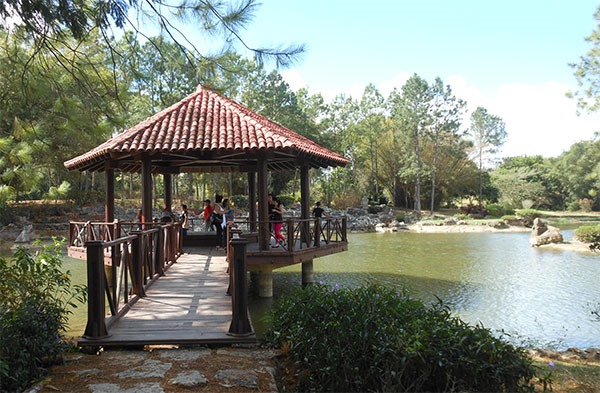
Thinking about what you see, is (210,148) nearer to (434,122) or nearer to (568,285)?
(568,285)

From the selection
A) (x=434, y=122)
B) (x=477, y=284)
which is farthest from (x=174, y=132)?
(x=434, y=122)

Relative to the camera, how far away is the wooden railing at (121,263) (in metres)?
5.03

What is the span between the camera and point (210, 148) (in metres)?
9.32

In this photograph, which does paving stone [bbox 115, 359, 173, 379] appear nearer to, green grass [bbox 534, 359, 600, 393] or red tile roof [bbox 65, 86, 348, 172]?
green grass [bbox 534, 359, 600, 393]

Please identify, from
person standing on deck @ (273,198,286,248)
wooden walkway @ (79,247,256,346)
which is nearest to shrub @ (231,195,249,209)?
person standing on deck @ (273,198,286,248)

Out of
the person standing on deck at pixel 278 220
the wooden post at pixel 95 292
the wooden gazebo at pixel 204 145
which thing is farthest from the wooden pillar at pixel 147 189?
the wooden post at pixel 95 292

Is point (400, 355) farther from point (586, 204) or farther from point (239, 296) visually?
point (586, 204)

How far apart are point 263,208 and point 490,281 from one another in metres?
7.05

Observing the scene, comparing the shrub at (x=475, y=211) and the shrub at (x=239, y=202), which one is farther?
the shrub at (x=475, y=211)

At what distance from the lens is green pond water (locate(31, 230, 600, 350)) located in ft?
28.1

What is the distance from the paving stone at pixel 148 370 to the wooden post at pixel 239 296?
959 millimetres

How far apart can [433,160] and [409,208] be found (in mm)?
5743

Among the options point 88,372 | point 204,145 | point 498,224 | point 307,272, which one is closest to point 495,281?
point 307,272

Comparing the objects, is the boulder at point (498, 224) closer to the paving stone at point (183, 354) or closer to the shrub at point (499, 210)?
the shrub at point (499, 210)
